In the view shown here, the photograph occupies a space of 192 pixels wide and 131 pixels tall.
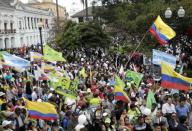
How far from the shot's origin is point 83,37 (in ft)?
137

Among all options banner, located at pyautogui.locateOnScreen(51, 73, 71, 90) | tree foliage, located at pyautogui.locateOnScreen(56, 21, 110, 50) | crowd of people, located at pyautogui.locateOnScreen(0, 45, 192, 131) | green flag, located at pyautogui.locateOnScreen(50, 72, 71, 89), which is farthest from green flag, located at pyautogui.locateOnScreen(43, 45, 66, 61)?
tree foliage, located at pyautogui.locateOnScreen(56, 21, 110, 50)

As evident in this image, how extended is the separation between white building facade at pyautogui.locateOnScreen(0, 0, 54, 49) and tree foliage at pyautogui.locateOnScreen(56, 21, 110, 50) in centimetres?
3172

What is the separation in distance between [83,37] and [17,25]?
4214 centimetres

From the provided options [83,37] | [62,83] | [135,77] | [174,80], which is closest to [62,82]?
[62,83]

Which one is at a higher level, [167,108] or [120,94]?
[120,94]

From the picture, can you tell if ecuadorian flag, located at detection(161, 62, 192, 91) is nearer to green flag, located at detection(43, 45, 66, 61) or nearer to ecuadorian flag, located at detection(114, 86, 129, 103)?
ecuadorian flag, located at detection(114, 86, 129, 103)

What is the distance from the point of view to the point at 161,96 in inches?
571

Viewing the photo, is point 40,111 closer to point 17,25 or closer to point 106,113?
point 106,113

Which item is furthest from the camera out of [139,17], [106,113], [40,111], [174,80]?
[139,17]

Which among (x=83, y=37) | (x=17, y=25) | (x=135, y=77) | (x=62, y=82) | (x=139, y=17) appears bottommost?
(x=17, y=25)

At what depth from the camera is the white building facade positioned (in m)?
74.6

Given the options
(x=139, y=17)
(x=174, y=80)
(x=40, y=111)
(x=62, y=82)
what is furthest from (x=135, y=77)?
(x=139, y=17)

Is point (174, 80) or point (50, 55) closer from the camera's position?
point (174, 80)

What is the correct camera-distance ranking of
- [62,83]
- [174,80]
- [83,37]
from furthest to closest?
[83,37], [62,83], [174,80]
